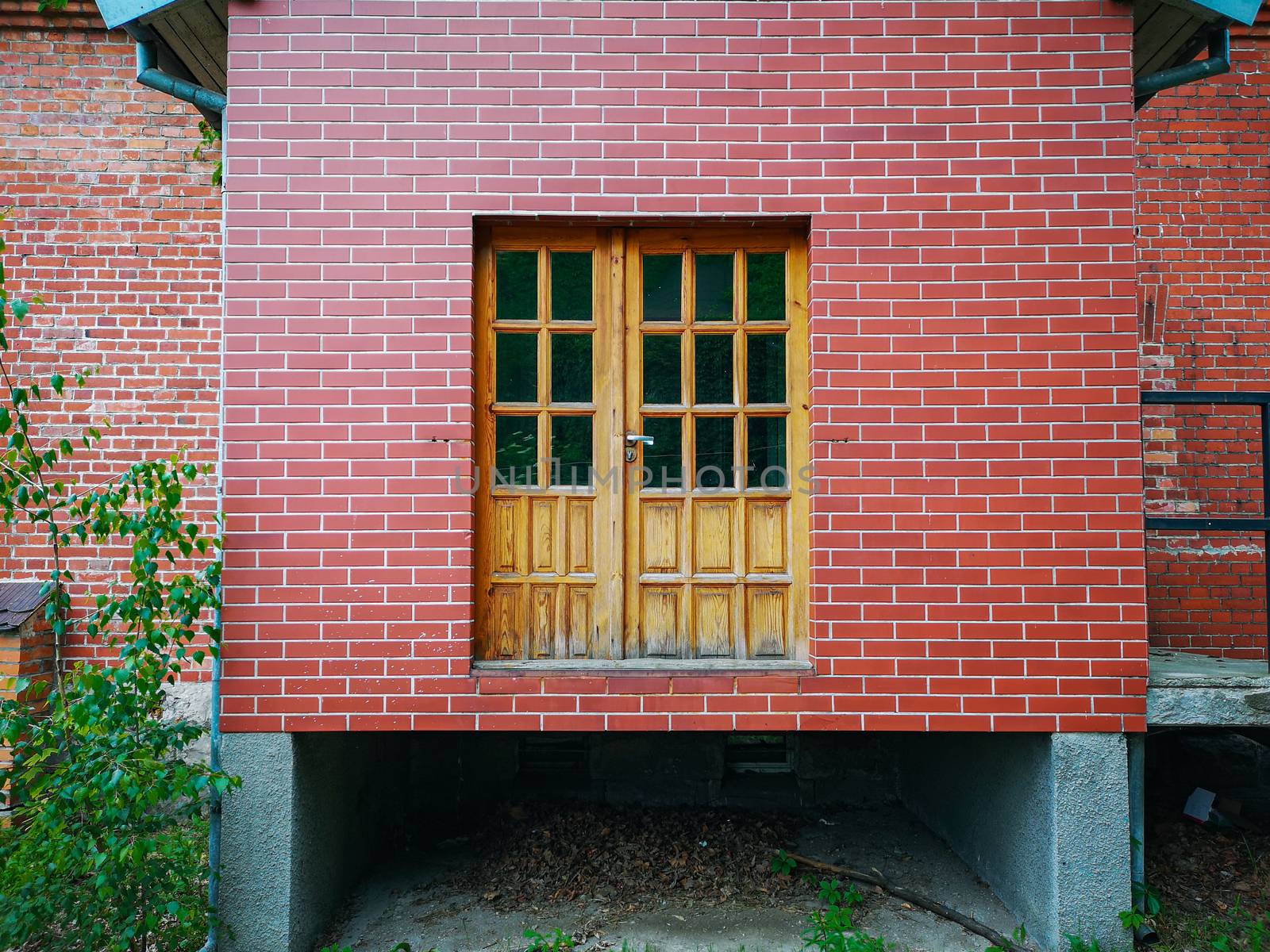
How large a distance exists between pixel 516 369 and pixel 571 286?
1.61ft

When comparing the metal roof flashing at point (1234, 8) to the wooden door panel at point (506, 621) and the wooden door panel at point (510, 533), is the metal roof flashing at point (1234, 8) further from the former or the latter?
the wooden door panel at point (506, 621)

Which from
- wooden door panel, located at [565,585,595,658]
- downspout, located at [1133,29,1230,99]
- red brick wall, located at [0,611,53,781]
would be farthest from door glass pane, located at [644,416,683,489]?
red brick wall, located at [0,611,53,781]

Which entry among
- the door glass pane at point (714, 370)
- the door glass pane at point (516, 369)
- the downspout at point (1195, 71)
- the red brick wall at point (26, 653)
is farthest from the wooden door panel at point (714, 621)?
the red brick wall at point (26, 653)

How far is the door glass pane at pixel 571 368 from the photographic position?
12.1ft

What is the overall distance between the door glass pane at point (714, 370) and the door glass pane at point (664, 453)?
0.20m

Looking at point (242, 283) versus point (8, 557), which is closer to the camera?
point (242, 283)

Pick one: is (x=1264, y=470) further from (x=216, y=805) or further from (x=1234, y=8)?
(x=216, y=805)

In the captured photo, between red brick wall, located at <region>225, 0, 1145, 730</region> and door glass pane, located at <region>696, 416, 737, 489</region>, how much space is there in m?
0.46

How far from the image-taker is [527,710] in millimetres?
3359

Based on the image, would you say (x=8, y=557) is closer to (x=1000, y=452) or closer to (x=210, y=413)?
(x=210, y=413)

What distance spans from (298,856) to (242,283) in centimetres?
260

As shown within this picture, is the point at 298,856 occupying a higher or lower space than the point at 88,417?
lower

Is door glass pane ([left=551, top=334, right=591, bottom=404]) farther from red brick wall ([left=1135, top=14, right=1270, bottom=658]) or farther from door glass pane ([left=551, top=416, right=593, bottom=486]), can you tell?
red brick wall ([left=1135, top=14, right=1270, bottom=658])

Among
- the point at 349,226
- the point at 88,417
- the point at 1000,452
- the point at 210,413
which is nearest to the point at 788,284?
the point at 1000,452
